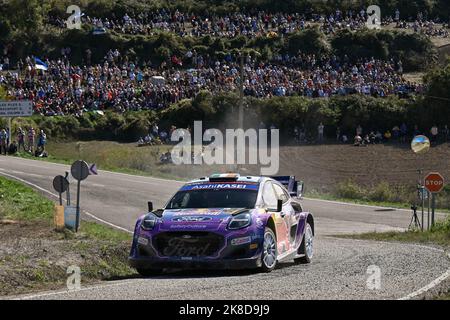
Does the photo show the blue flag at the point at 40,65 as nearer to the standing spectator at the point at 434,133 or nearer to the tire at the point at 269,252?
the standing spectator at the point at 434,133

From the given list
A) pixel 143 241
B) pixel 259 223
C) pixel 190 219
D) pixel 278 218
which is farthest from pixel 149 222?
pixel 278 218

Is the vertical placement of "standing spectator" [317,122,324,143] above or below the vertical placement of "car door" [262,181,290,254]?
above

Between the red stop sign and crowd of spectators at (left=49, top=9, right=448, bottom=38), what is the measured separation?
38896 millimetres

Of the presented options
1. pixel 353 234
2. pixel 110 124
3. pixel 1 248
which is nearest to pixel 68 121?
pixel 110 124

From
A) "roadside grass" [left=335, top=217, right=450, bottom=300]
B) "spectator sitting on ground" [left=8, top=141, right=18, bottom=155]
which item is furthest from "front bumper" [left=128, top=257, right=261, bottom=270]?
"spectator sitting on ground" [left=8, top=141, right=18, bottom=155]

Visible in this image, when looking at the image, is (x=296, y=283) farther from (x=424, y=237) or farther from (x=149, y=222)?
(x=424, y=237)

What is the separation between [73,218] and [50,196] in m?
10.8

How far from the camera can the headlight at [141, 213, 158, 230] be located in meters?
13.7

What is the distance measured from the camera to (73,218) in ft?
72.7

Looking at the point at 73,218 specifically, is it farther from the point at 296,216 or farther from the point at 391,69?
the point at 391,69

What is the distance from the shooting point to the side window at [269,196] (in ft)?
48.8

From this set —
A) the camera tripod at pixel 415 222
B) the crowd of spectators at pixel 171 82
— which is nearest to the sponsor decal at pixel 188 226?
the camera tripod at pixel 415 222

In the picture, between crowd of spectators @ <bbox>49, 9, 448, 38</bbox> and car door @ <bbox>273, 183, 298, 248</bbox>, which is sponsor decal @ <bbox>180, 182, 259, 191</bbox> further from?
crowd of spectators @ <bbox>49, 9, 448, 38</bbox>

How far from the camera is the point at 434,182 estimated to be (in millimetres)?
28609
